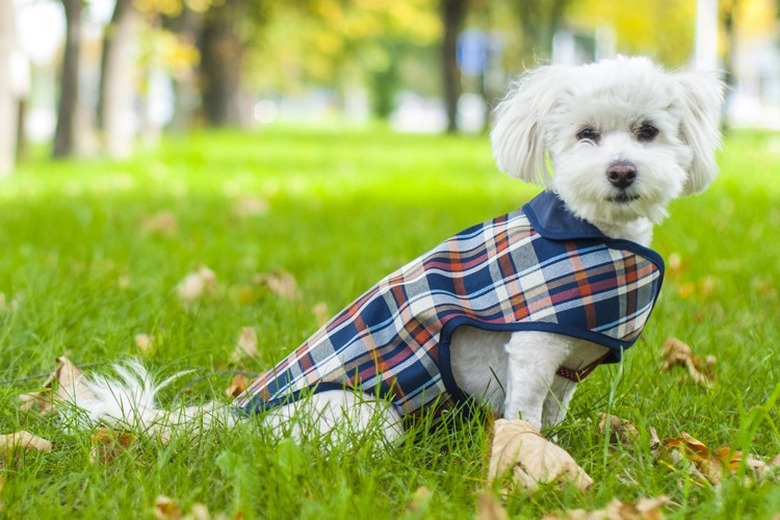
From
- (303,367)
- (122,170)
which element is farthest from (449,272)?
(122,170)

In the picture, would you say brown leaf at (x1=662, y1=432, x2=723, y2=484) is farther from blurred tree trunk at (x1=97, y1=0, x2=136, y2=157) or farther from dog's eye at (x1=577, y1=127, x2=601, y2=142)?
blurred tree trunk at (x1=97, y1=0, x2=136, y2=157)

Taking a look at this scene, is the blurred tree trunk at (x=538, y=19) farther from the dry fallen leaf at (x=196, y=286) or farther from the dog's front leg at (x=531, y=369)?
the dog's front leg at (x=531, y=369)

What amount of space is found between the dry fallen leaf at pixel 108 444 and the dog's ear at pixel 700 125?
6.05 ft

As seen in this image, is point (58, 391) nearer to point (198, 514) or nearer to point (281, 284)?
point (198, 514)

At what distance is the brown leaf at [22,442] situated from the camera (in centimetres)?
273

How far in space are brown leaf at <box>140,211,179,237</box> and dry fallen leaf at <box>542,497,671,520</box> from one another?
16.7 feet

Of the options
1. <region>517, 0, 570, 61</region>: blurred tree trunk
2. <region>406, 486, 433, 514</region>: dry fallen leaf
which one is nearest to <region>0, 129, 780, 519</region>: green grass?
<region>406, 486, 433, 514</region>: dry fallen leaf

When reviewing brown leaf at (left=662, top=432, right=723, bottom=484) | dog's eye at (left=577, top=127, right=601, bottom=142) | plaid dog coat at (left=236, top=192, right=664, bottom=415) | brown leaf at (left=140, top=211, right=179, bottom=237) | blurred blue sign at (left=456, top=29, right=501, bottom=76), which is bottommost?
brown leaf at (left=662, top=432, right=723, bottom=484)

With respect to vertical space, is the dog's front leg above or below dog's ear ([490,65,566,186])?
below

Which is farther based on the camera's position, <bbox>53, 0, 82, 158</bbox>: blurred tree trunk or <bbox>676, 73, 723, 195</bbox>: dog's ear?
<bbox>53, 0, 82, 158</bbox>: blurred tree trunk

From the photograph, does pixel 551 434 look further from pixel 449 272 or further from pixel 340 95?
pixel 340 95

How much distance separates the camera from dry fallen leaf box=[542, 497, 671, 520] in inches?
88.7

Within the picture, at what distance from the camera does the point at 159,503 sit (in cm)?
234

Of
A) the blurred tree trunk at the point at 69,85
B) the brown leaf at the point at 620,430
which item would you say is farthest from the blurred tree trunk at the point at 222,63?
the brown leaf at the point at 620,430
